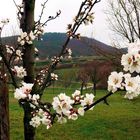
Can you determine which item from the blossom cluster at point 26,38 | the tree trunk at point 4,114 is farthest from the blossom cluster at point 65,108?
the tree trunk at point 4,114

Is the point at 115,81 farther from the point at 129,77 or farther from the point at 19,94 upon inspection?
the point at 19,94

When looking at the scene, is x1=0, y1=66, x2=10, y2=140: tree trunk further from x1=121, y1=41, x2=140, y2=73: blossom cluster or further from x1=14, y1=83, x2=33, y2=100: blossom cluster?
x1=121, y1=41, x2=140, y2=73: blossom cluster

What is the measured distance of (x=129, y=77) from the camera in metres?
2.65

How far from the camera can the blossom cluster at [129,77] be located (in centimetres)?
250

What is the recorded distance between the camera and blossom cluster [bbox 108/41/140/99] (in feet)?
8.21

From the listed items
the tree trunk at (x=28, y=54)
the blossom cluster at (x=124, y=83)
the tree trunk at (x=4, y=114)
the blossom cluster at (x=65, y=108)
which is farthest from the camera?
the tree trunk at (x=4, y=114)

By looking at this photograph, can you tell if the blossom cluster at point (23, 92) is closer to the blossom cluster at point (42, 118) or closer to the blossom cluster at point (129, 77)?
the blossom cluster at point (42, 118)

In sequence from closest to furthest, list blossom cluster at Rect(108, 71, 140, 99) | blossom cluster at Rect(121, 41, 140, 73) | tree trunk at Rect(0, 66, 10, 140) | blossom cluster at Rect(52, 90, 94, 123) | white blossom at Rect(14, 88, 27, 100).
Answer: blossom cluster at Rect(121, 41, 140, 73) < blossom cluster at Rect(108, 71, 140, 99) < blossom cluster at Rect(52, 90, 94, 123) < white blossom at Rect(14, 88, 27, 100) < tree trunk at Rect(0, 66, 10, 140)

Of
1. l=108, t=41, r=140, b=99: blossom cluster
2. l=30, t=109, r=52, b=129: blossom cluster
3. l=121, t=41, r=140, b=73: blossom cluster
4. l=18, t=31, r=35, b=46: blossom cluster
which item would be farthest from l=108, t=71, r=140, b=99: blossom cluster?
l=18, t=31, r=35, b=46: blossom cluster

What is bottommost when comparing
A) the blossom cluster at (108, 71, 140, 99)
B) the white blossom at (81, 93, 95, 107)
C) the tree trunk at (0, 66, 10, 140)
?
the tree trunk at (0, 66, 10, 140)

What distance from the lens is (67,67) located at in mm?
94188

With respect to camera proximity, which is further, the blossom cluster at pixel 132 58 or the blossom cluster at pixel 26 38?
the blossom cluster at pixel 26 38

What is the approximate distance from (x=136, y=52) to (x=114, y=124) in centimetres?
1569

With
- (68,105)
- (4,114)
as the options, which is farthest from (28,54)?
(4,114)
